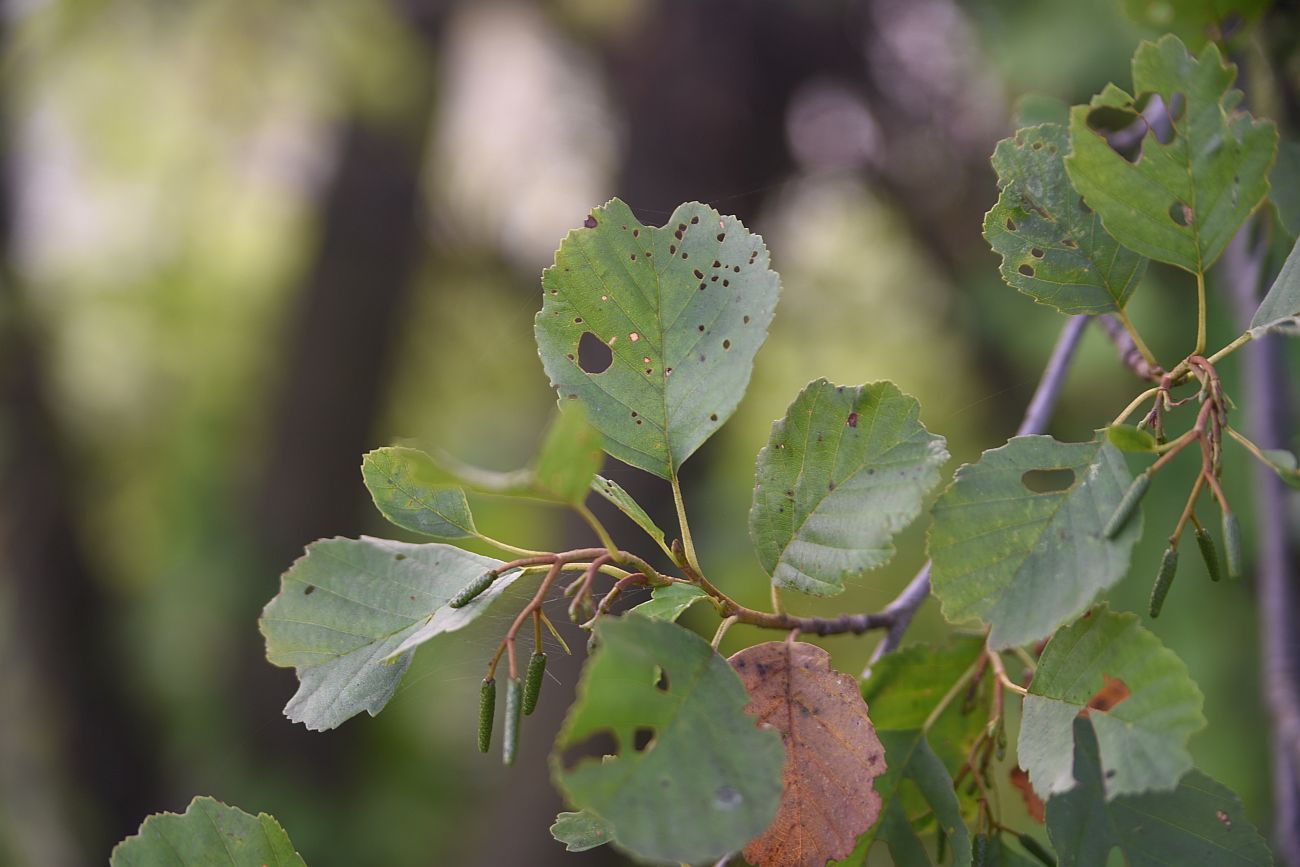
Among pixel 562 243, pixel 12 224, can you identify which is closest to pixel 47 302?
pixel 12 224

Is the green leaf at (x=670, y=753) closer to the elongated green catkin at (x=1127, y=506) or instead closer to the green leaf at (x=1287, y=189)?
the elongated green catkin at (x=1127, y=506)

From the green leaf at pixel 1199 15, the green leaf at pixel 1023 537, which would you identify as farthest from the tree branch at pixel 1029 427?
the green leaf at pixel 1199 15

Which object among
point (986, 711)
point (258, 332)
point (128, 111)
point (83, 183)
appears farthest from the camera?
point (258, 332)

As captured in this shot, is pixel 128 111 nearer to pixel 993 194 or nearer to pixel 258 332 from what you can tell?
pixel 258 332

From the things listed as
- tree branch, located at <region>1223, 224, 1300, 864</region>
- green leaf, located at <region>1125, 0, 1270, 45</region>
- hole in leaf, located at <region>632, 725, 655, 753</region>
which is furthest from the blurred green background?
green leaf, located at <region>1125, 0, 1270, 45</region>

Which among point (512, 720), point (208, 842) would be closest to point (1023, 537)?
point (512, 720)

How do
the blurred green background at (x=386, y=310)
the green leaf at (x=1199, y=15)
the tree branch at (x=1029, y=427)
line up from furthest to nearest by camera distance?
the blurred green background at (x=386, y=310) → the green leaf at (x=1199, y=15) → the tree branch at (x=1029, y=427)

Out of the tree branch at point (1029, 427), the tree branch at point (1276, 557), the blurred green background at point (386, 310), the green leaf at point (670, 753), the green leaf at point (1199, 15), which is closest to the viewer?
the green leaf at point (670, 753)
